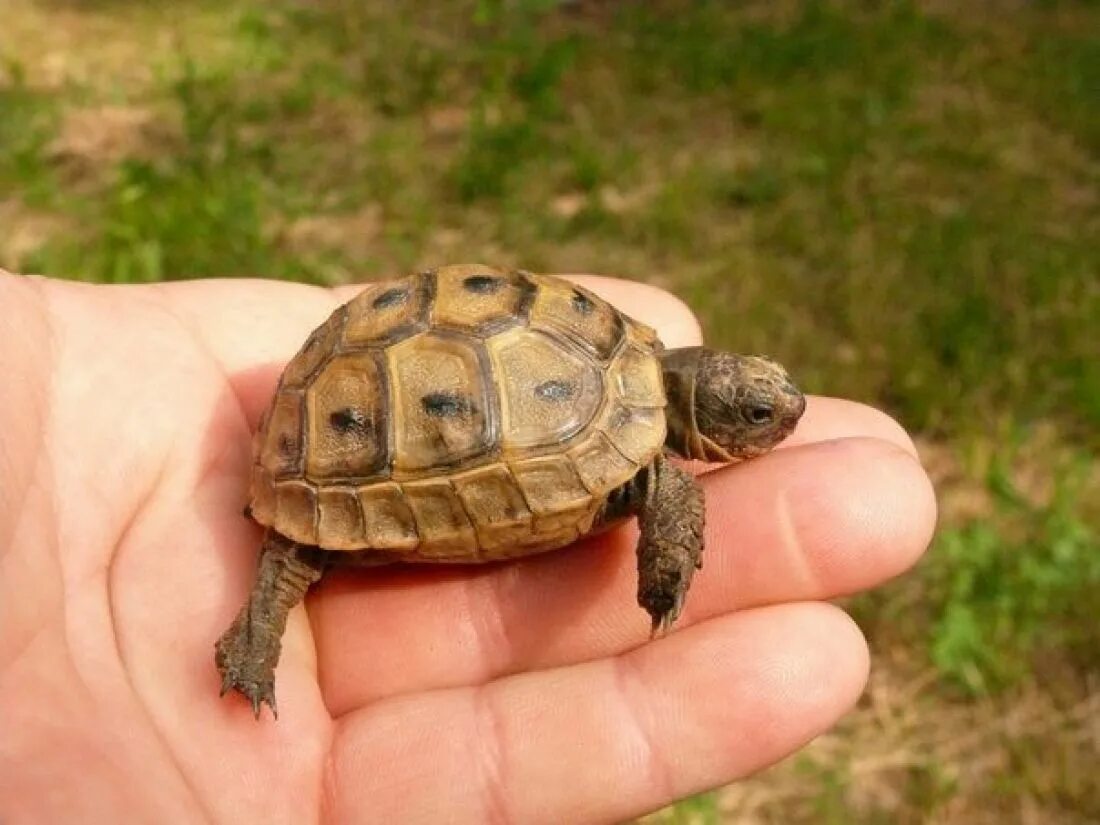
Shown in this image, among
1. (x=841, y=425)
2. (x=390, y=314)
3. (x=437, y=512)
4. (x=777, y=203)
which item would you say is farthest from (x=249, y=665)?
(x=777, y=203)

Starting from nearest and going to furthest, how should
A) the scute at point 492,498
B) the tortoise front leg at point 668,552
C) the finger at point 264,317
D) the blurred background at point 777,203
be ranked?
the tortoise front leg at point 668,552 → the scute at point 492,498 → the finger at point 264,317 → the blurred background at point 777,203

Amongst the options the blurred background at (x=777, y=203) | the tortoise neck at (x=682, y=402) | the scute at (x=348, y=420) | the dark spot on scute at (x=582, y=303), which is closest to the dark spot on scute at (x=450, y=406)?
the scute at (x=348, y=420)

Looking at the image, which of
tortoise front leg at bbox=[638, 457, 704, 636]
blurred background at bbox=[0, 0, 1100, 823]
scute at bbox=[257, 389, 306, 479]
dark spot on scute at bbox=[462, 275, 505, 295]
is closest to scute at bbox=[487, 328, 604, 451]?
dark spot on scute at bbox=[462, 275, 505, 295]

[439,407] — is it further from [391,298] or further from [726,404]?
[726,404]

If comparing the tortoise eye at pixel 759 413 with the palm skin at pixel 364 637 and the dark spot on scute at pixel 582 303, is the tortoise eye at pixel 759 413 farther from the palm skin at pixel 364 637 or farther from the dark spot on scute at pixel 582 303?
the dark spot on scute at pixel 582 303

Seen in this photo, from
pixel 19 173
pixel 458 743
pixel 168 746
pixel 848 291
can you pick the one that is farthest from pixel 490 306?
pixel 19 173

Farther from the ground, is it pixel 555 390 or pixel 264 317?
pixel 555 390
